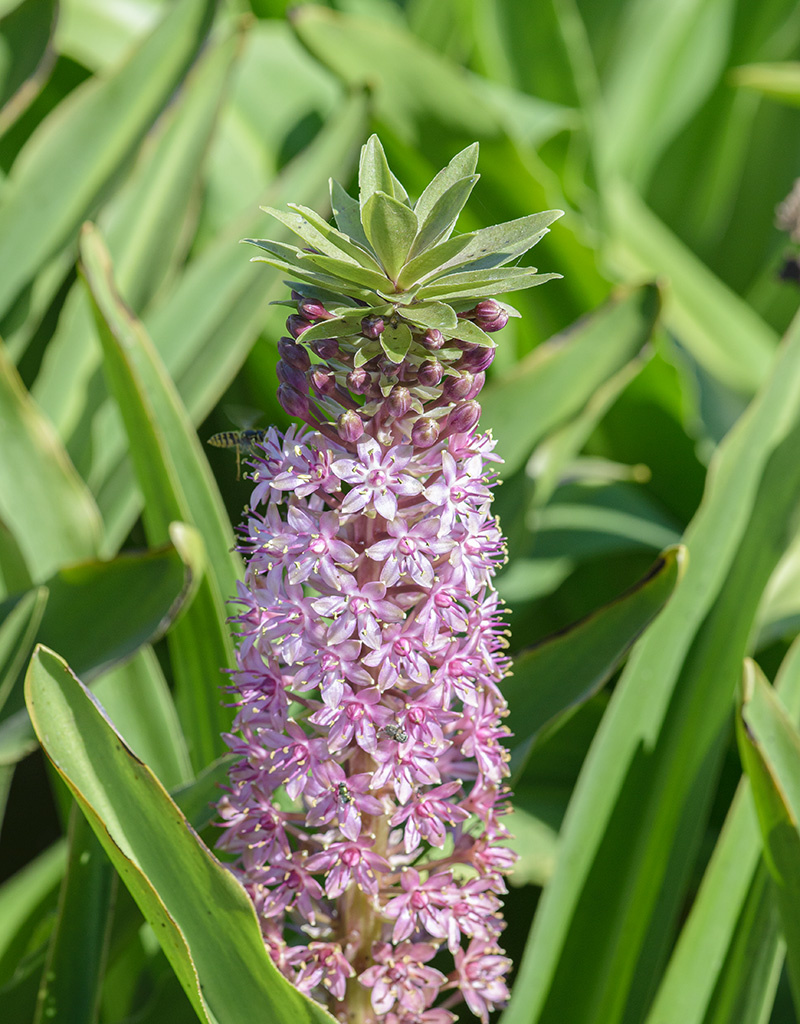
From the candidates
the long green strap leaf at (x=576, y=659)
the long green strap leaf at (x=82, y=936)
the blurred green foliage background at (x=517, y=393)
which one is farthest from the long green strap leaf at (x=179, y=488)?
the long green strap leaf at (x=576, y=659)

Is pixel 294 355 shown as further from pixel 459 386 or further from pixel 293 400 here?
pixel 459 386

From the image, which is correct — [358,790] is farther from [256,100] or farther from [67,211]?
[256,100]

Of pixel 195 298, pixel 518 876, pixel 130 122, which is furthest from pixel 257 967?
pixel 130 122

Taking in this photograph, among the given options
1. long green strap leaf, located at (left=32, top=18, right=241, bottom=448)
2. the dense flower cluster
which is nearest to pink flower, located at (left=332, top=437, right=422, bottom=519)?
the dense flower cluster

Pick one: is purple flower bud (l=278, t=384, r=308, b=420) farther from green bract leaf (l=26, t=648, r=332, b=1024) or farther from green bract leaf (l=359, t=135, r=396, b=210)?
green bract leaf (l=26, t=648, r=332, b=1024)

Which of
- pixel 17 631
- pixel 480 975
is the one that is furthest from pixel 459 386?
pixel 17 631

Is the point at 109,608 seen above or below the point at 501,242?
below
